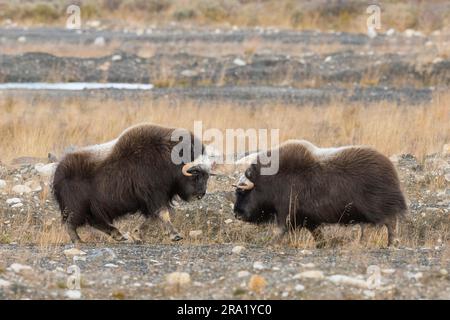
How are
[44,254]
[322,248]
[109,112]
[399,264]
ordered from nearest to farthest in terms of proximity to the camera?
1. [399,264]
2. [44,254]
3. [322,248]
4. [109,112]

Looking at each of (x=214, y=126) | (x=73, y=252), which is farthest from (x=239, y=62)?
(x=73, y=252)

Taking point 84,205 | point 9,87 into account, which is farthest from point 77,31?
point 84,205

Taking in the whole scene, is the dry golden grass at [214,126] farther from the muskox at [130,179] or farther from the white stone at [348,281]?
the white stone at [348,281]

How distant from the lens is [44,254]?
9211 mm

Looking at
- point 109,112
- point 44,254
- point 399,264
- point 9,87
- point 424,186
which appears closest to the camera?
point 399,264

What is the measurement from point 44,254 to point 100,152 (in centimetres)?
179

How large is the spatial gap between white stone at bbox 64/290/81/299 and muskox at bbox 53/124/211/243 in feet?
9.47

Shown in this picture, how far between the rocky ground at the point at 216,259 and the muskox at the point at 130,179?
1.13ft

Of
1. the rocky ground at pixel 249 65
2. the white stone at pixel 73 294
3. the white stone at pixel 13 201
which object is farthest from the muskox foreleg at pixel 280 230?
the rocky ground at pixel 249 65

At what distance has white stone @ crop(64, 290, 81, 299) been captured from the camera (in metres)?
7.51

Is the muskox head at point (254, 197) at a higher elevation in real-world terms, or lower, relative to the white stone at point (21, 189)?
higher

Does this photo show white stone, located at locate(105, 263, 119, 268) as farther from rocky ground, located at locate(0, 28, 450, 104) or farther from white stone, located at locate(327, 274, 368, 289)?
rocky ground, located at locate(0, 28, 450, 104)

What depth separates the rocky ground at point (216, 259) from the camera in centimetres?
768
